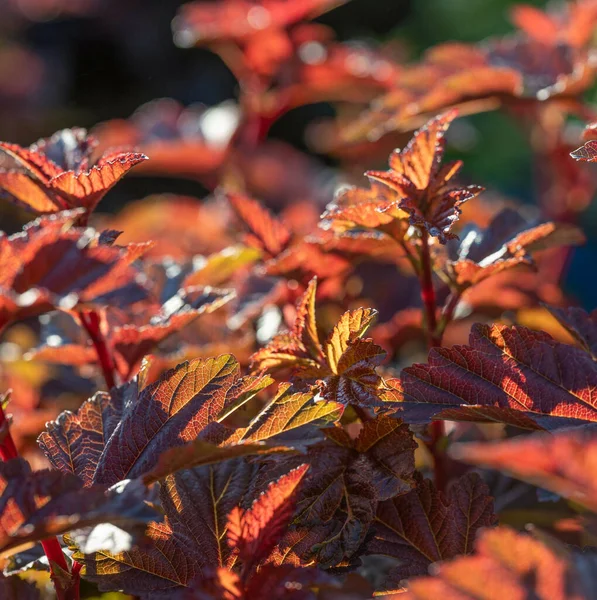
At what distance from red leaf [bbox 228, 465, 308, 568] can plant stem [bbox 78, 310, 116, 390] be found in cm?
30

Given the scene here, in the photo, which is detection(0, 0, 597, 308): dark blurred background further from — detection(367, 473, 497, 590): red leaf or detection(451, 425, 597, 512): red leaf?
detection(451, 425, 597, 512): red leaf

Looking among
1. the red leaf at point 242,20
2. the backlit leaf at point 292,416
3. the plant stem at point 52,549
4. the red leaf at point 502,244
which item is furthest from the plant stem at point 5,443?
the red leaf at point 242,20

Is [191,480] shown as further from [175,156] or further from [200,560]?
[175,156]

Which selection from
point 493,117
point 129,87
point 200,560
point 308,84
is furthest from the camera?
point 493,117

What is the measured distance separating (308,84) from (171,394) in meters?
1.06

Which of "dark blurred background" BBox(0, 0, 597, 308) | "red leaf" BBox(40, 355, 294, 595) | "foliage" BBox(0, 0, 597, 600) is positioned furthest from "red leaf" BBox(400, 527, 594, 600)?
"dark blurred background" BBox(0, 0, 597, 308)

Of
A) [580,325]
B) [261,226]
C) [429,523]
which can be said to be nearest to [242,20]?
[261,226]

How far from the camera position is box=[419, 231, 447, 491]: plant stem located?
0.83 meters

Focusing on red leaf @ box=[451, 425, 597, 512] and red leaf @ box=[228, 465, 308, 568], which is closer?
Result: red leaf @ box=[451, 425, 597, 512]

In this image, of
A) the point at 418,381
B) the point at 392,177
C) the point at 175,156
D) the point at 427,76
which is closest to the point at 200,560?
the point at 418,381

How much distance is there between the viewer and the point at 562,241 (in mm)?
920

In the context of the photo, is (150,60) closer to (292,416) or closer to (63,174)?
(63,174)

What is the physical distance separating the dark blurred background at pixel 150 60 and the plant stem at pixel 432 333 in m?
3.39

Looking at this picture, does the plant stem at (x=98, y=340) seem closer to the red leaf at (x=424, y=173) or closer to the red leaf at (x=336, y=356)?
the red leaf at (x=336, y=356)
